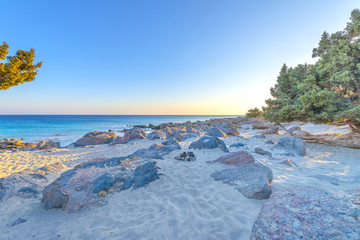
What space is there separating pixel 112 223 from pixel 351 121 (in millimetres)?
15321

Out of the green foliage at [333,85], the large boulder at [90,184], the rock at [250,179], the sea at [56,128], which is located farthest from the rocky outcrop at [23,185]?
the sea at [56,128]

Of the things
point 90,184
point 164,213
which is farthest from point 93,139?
point 164,213

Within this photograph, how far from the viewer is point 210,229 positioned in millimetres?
2984

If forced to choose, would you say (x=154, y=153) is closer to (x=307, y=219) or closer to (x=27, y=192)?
(x=27, y=192)

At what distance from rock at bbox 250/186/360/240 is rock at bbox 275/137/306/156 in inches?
262

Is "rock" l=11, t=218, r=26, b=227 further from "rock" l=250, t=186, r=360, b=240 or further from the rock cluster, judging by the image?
the rock cluster

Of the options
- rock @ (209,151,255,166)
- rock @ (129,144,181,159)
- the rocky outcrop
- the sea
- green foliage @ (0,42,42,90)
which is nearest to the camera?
the rocky outcrop

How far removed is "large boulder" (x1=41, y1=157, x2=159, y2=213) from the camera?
3.92 metres

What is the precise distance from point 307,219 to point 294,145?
828cm

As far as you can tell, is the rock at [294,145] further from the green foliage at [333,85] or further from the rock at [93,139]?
the rock at [93,139]

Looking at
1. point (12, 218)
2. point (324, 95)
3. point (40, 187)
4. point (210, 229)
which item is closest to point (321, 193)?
point (210, 229)

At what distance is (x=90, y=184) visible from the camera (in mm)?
4477

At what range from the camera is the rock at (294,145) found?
8204 millimetres

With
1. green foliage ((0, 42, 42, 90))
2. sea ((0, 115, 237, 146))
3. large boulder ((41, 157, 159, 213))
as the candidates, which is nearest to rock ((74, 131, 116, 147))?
sea ((0, 115, 237, 146))
